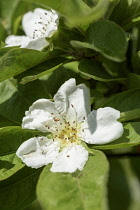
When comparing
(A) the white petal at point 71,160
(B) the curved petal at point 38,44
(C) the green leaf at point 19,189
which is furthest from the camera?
(B) the curved petal at point 38,44

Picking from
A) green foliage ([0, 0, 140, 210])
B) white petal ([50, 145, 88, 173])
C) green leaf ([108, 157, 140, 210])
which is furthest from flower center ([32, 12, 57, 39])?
green leaf ([108, 157, 140, 210])

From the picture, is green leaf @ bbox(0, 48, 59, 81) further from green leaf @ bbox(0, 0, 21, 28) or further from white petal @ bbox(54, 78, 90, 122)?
green leaf @ bbox(0, 0, 21, 28)

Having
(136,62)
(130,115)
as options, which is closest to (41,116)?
(130,115)

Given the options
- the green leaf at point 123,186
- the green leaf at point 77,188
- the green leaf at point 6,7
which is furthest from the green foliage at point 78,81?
the green leaf at point 123,186

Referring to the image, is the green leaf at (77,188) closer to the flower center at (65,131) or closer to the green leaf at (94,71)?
the flower center at (65,131)

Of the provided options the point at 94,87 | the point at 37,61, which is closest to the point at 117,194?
the point at 94,87

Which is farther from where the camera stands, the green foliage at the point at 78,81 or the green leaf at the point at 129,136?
the green leaf at the point at 129,136

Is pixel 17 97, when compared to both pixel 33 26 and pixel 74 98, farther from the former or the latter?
pixel 33 26
